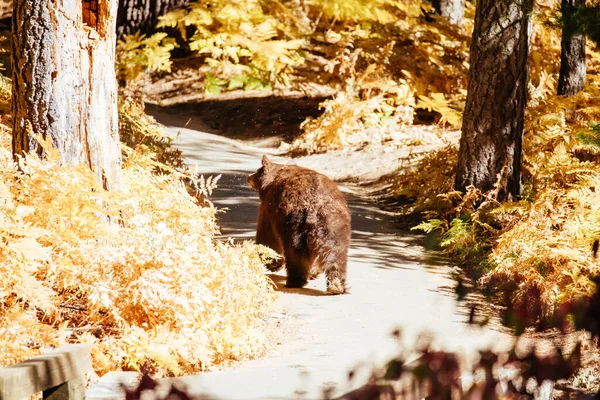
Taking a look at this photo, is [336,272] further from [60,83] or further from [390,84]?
[390,84]

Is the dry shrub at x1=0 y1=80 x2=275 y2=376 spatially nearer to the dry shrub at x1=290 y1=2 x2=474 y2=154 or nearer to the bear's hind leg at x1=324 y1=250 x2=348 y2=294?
the bear's hind leg at x1=324 y1=250 x2=348 y2=294

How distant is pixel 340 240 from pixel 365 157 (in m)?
8.56

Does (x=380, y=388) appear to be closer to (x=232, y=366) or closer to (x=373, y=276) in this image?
(x=232, y=366)

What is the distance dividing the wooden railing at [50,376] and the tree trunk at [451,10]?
760 inches

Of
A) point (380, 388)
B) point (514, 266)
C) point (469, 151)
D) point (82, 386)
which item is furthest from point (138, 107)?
point (380, 388)

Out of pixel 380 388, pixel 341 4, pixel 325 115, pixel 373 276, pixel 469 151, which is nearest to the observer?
pixel 380 388

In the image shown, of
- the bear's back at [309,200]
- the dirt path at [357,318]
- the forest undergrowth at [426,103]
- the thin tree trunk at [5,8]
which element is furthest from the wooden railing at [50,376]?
the thin tree trunk at [5,8]

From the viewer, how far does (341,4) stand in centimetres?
2378

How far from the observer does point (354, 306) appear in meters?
8.02

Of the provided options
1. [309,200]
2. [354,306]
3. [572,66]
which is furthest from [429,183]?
[354,306]

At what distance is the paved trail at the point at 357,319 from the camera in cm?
552

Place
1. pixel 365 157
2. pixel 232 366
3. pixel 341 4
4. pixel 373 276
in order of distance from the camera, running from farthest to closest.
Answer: pixel 341 4 < pixel 365 157 < pixel 373 276 < pixel 232 366

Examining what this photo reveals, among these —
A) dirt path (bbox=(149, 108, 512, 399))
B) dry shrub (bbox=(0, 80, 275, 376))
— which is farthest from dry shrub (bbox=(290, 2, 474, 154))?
dry shrub (bbox=(0, 80, 275, 376))

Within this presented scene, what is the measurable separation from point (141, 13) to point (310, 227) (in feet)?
53.1
